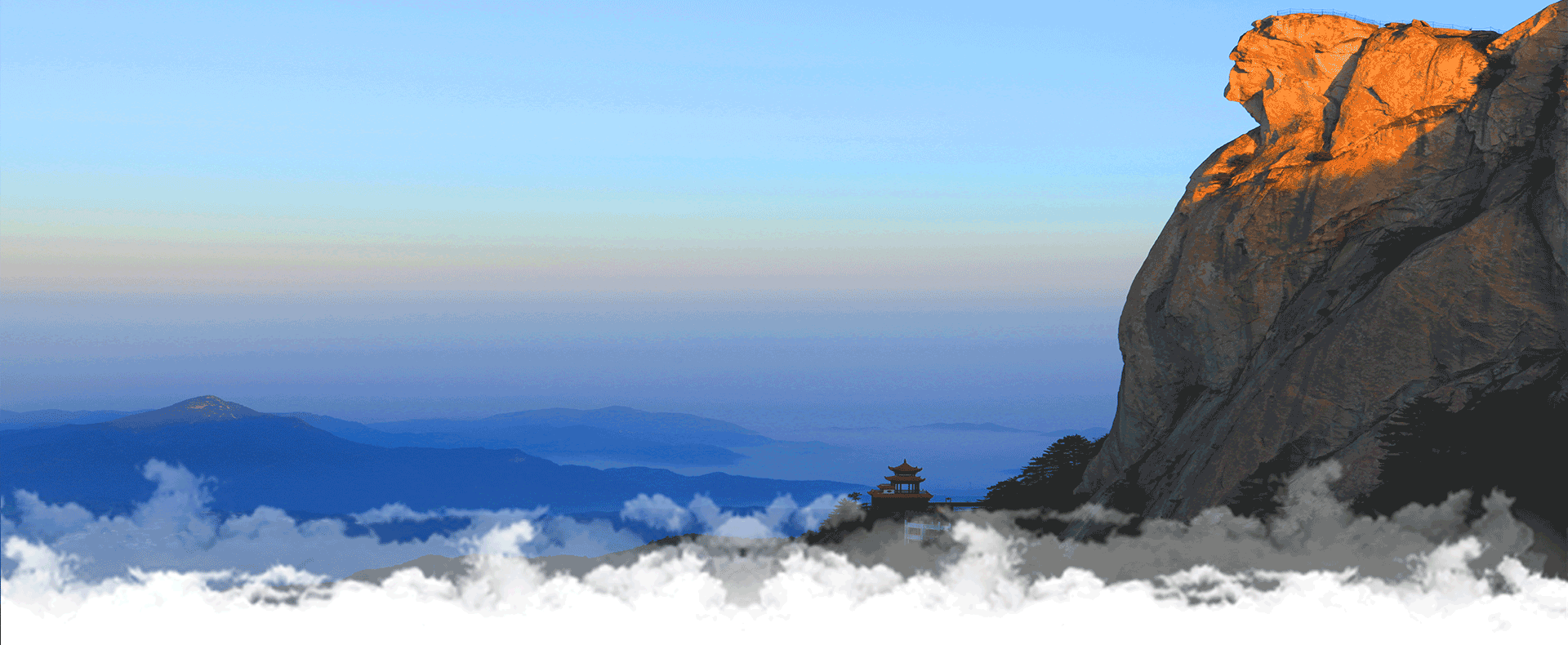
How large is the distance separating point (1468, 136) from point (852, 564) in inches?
910

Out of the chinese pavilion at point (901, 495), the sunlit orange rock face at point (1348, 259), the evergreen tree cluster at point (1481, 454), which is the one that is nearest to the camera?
the evergreen tree cluster at point (1481, 454)

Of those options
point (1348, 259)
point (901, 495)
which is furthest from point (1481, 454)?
point (901, 495)

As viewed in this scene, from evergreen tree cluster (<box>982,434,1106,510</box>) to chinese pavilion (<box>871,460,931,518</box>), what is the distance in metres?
3.10

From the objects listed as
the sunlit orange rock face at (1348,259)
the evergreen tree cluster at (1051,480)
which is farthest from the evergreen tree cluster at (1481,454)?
the evergreen tree cluster at (1051,480)

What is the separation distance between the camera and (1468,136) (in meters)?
40.9

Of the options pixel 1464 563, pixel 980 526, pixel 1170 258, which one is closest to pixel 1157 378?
pixel 1170 258

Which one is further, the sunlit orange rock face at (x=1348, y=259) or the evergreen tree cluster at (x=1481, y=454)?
the sunlit orange rock face at (x=1348, y=259)

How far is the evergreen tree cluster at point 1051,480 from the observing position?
54.7 metres

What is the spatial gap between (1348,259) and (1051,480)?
812 inches

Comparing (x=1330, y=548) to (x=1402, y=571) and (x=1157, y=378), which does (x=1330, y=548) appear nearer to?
(x=1402, y=571)

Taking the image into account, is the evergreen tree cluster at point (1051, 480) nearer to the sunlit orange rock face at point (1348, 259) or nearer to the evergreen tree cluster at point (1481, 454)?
the sunlit orange rock face at point (1348, 259)

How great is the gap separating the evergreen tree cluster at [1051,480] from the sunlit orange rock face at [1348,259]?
3334 mm

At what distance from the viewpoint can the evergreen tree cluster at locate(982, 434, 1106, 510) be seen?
2154 inches

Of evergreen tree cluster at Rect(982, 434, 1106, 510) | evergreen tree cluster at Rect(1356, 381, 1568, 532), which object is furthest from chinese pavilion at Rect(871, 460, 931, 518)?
evergreen tree cluster at Rect(1356, 381, 1568, 532)
